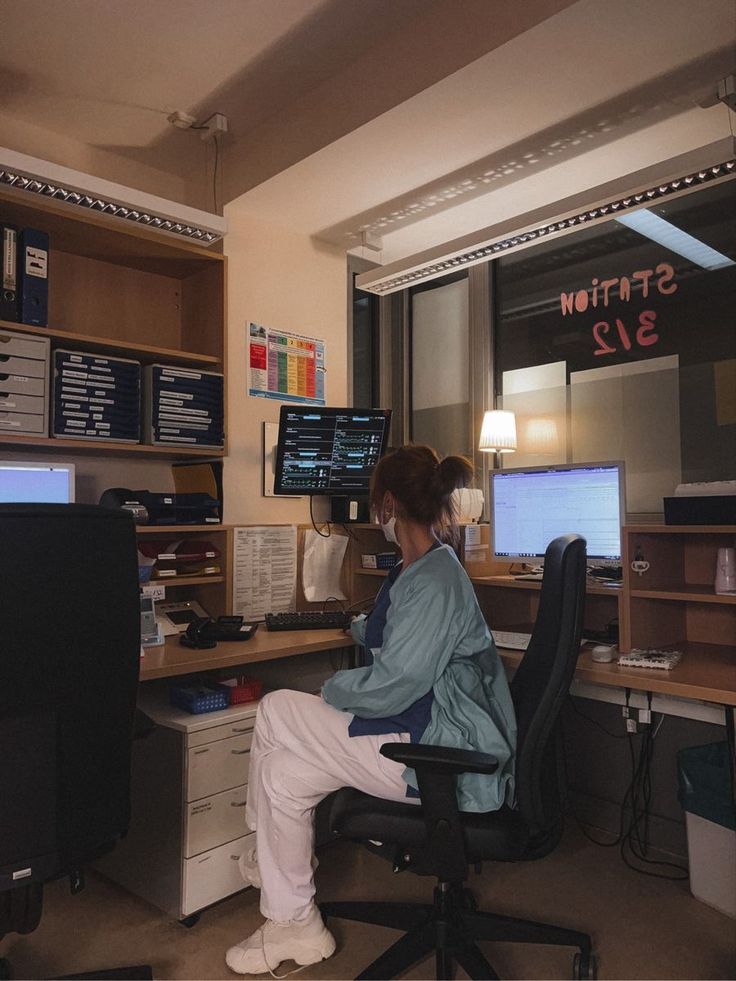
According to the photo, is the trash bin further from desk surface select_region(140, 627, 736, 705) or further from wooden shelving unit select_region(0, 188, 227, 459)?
wooden shelving unit select_region(0, 188, 227, 459)

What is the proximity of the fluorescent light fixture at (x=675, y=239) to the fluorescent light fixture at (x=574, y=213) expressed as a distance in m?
0.77

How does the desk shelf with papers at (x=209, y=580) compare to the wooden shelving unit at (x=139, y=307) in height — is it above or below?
below

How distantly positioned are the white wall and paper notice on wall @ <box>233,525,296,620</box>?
5.5 inches

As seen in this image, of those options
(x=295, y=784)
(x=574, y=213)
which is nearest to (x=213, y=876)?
(x=295, y=784)

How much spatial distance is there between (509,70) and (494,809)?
7.04ft

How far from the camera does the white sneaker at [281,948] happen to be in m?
1.82

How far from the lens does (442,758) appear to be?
148cm

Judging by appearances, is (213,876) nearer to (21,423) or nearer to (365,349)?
(21,423)

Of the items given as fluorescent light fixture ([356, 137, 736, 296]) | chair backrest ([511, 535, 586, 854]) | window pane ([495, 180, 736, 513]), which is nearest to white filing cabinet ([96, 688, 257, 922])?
chair backrest ([511, 535, 586, 854])

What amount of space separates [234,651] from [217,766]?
34 cm

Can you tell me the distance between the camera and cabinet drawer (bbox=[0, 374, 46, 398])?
230 centimetres

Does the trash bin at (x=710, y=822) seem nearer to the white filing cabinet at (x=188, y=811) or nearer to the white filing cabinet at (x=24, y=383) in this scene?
the white filing cabinet at (x=188, y=811)

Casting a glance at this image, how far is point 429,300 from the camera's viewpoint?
4.46 metres

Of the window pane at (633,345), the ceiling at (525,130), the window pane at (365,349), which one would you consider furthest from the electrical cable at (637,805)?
the window pane at (365,349)
